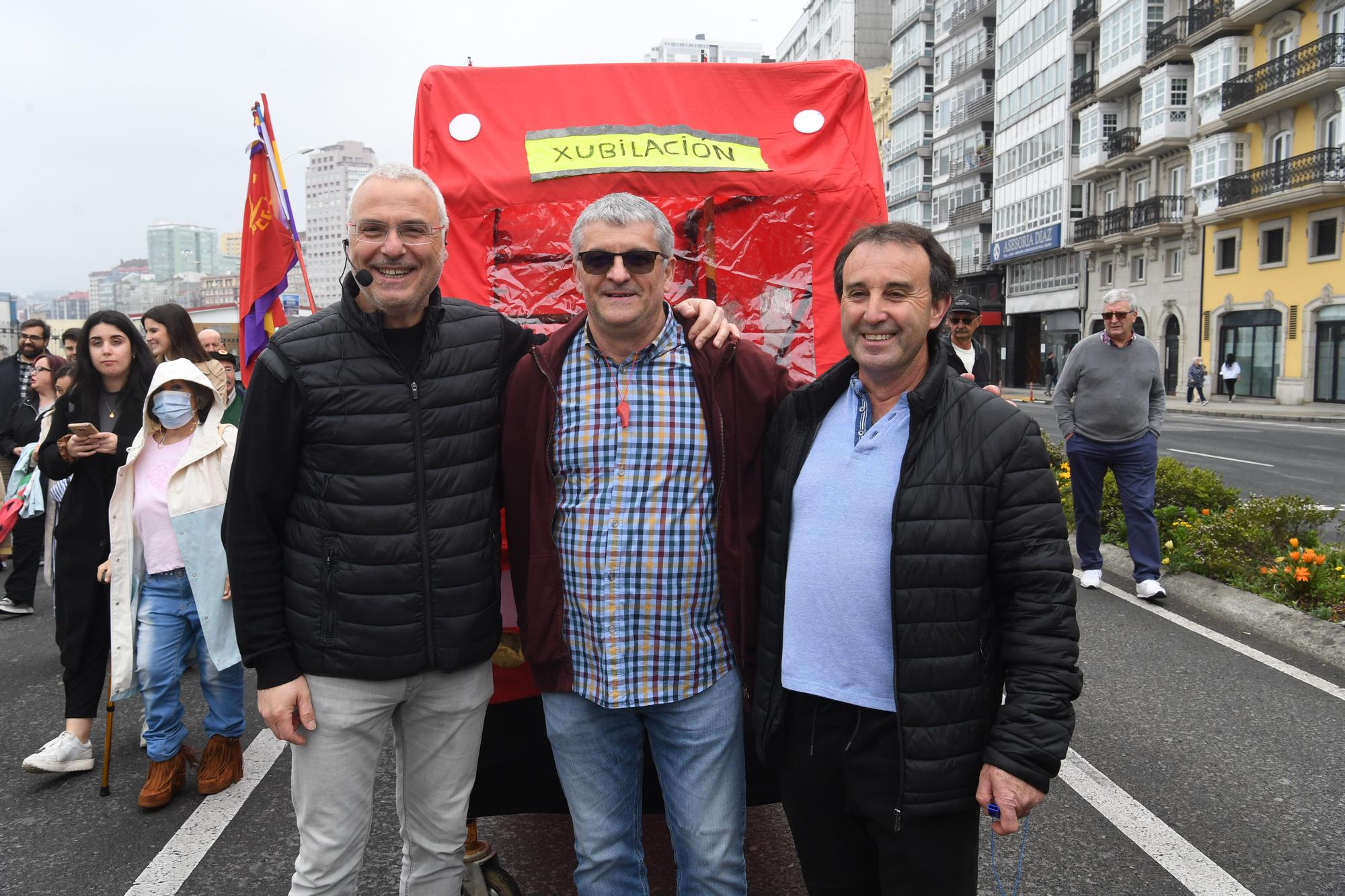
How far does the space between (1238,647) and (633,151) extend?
4475mm

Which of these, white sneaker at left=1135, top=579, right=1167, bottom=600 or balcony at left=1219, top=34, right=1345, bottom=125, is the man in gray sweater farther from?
balcony at left=1219, top=34, right=1345, bottom=125

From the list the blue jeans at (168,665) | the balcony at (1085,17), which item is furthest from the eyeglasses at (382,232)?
the balcony at (1085,17)

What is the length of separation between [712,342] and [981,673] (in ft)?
3.26

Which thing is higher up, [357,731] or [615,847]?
[357,731]

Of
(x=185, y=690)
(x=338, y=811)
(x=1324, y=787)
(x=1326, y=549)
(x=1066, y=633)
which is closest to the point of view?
(x=1066, y=633)

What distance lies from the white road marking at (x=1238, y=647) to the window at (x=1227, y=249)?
31.6m

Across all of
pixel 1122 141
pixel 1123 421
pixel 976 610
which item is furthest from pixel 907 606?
pixel 1122 141

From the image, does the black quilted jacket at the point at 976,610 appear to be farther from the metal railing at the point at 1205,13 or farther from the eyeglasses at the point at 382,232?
the metal railing at the point at 1205,13

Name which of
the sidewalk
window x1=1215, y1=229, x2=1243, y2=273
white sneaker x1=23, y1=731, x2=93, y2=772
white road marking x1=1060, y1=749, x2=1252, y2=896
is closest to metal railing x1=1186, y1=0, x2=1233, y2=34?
window x1=1215, y1=229, x2=1243, y2=273

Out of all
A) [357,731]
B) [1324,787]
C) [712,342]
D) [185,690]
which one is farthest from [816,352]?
[185,690]

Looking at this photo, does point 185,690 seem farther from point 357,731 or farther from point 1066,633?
point 1066,633

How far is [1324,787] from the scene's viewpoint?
3768 millimetres

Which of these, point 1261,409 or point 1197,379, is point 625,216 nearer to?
point 1261,409

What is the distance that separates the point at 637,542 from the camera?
231 cm
